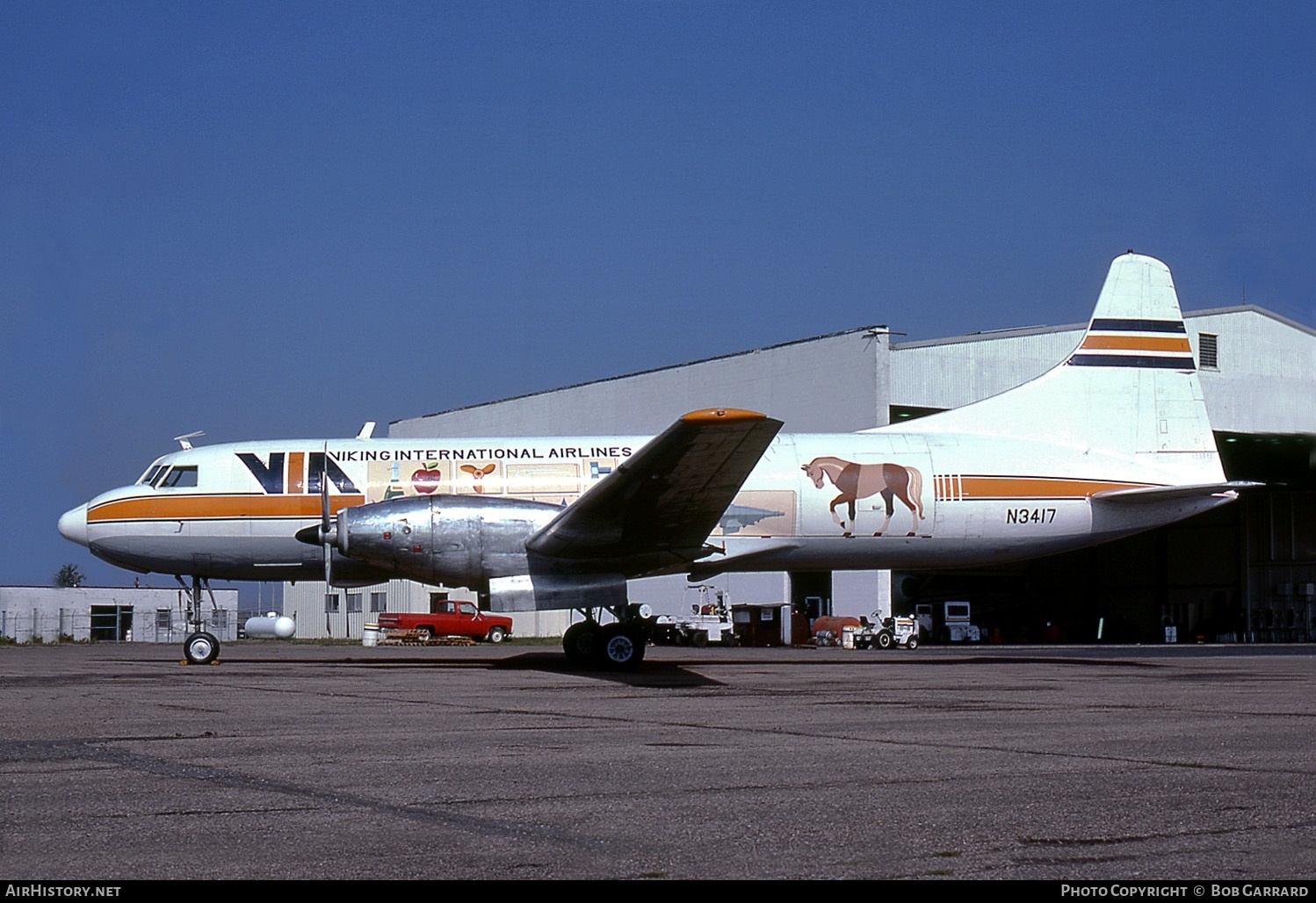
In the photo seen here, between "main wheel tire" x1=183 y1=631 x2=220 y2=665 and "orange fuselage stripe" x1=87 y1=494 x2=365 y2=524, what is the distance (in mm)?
2106

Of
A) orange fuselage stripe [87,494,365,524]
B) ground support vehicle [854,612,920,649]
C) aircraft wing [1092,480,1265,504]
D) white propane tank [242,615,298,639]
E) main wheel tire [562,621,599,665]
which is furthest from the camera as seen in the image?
ground support vehicle [854,612,920,649]

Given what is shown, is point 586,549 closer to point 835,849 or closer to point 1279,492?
point 835,849

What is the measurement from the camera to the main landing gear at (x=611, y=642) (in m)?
19.4

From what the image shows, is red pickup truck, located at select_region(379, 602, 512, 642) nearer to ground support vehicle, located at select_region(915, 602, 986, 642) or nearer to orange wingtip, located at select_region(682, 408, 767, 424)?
ground support vehicle, located at select_region(915, 602, 986, 642)

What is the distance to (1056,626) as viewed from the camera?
60750mm

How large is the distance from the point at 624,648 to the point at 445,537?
3208 millimetres

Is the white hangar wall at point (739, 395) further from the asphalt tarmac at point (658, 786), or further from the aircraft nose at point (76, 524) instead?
the asphalt tarmac at point (658, 786)

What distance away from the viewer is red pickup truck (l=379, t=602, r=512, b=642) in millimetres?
49344

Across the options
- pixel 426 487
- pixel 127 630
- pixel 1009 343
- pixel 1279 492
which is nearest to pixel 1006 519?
pixel 426 487

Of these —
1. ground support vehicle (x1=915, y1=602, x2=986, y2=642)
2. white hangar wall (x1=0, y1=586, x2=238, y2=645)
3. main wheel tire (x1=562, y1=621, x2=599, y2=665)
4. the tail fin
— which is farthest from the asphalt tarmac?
white hangar wall (x1=0, y1=586, x2=238, y2=645)

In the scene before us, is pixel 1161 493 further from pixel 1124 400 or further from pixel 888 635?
pixel 888 635

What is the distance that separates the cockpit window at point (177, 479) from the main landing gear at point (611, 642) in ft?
25.2

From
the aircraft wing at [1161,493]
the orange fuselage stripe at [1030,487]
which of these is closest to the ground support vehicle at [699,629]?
the orange fuselage stripe at [1030,487]
